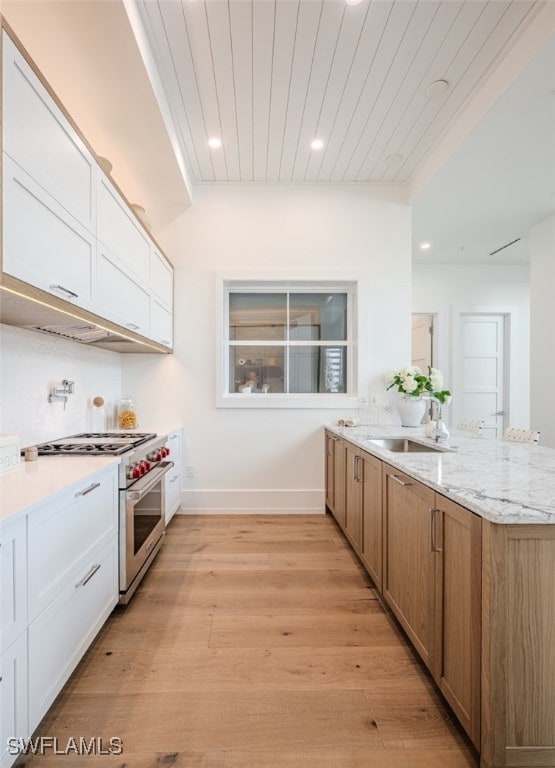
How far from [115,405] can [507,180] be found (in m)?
3.86

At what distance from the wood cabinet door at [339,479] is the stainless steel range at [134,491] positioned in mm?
1317

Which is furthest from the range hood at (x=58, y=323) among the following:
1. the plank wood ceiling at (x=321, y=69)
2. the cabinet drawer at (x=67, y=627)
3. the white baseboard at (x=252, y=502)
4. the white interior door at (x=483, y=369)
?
the white interior door at (x=483, y=369)

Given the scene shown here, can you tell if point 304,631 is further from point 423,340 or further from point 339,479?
point 423,340

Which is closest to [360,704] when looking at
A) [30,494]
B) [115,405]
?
[30,494]

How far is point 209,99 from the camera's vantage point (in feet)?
7.98

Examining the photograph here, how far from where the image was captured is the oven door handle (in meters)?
1.95

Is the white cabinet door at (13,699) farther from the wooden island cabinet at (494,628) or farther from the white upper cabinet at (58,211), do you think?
the wooden island cabinet at (494,628)

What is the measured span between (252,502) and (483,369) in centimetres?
365

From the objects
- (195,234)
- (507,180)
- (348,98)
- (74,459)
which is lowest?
(74,459)

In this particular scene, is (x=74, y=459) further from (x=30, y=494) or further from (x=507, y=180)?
(x=507, y=180)

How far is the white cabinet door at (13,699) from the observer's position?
40.1 inches

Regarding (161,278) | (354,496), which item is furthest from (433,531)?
(161,278)

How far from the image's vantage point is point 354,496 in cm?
245

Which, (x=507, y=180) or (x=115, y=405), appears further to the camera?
(x=115, y=405)
